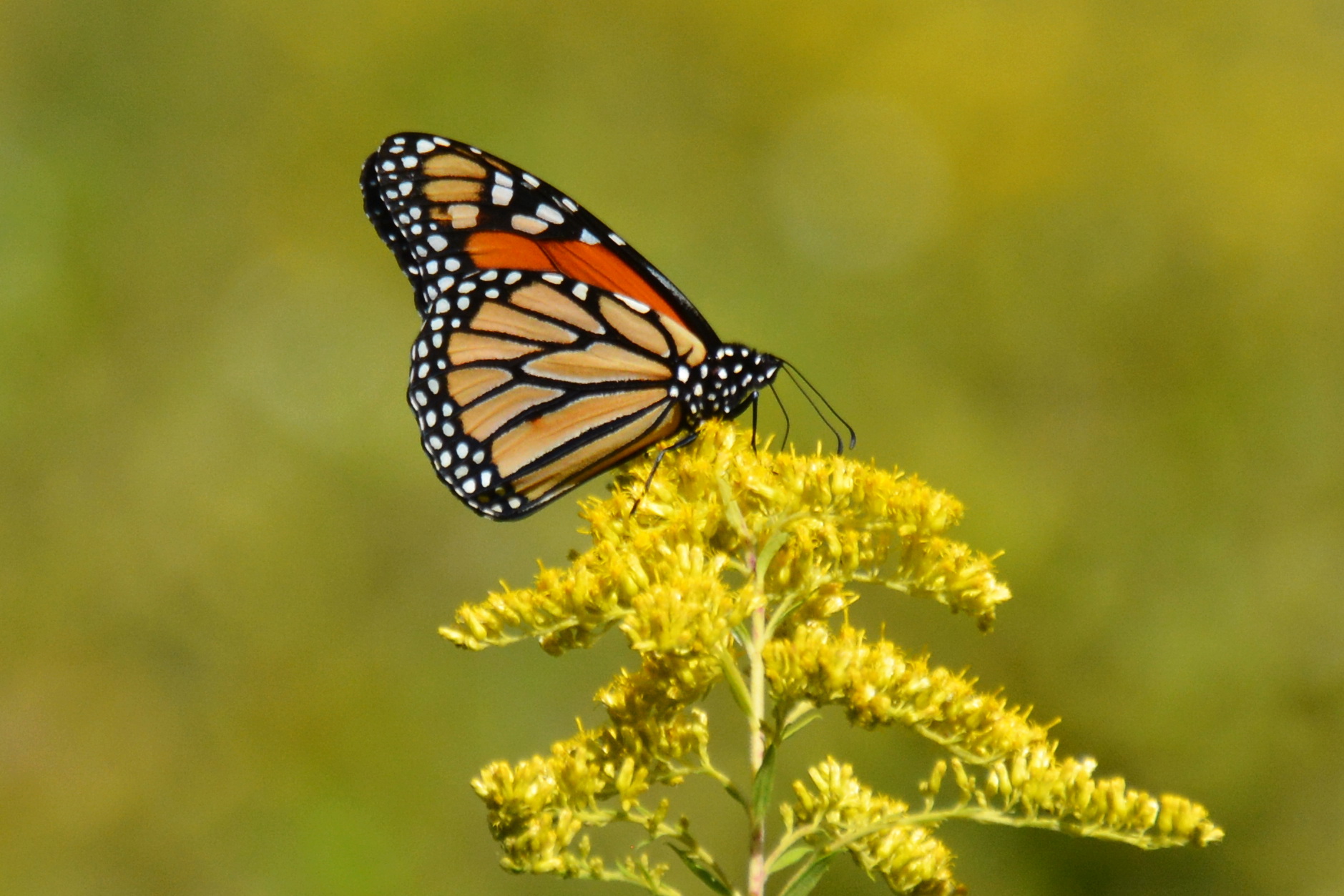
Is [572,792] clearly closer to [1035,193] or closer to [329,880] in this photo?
[329,880]

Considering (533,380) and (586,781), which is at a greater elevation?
(533,380)

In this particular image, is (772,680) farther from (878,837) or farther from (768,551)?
(878,837)

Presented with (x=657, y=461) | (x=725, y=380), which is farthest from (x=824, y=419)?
(x=657, y=461)

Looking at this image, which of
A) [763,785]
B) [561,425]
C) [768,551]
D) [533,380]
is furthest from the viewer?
[533,380]

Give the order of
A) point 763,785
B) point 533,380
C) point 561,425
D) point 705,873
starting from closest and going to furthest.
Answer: point 763,785 < point 705,873 < point 561,425 < point 533,380

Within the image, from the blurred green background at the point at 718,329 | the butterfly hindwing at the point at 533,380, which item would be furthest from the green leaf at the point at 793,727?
the blurred green background at the point at 718,329

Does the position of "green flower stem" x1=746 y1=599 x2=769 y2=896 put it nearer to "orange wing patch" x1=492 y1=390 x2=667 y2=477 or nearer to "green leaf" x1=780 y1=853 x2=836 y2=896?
A: "green leaf" x1=780 y1=853 x2=836 y2=896
